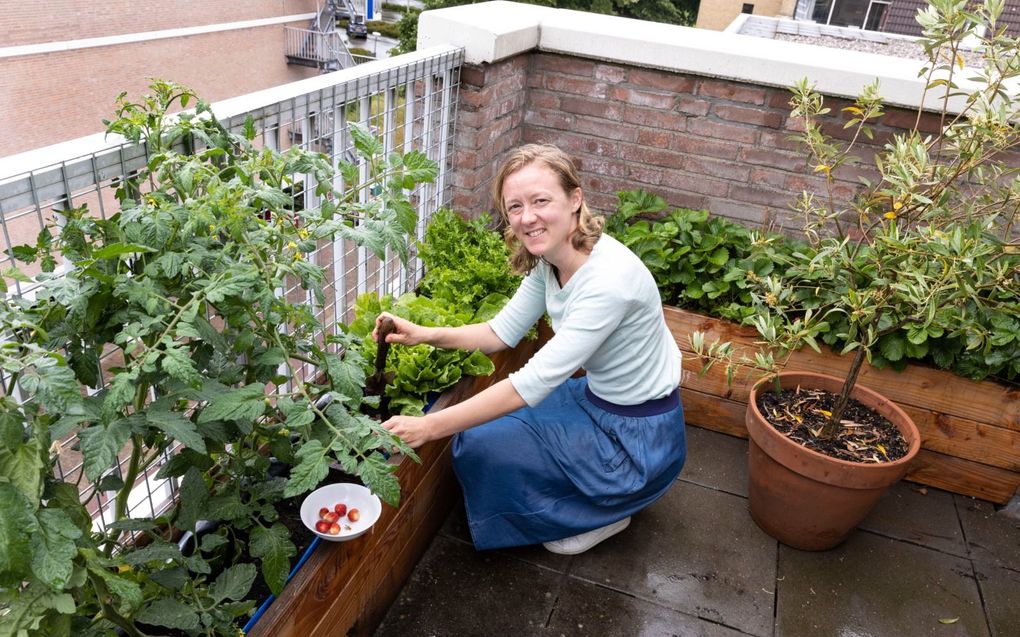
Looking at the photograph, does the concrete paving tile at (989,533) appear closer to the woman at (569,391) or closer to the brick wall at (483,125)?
the woman at (569,391)

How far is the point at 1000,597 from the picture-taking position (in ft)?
8.14

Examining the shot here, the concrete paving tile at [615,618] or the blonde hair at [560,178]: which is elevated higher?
the blonde hair at [560,178]

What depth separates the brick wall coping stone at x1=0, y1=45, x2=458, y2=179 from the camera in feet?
4.05

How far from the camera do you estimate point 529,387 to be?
77.0 inches

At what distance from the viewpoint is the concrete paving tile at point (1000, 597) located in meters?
2.36

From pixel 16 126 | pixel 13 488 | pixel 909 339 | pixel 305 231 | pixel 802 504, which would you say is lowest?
pixel 16 126

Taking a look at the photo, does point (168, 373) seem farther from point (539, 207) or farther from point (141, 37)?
point (141, 37)

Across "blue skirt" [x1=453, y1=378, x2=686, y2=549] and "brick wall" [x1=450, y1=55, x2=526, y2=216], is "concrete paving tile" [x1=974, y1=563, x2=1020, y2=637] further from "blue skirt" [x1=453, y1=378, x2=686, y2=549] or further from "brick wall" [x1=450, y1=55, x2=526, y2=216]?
"brick wall" [x1=450, y1=55, x2=526, y2=216]

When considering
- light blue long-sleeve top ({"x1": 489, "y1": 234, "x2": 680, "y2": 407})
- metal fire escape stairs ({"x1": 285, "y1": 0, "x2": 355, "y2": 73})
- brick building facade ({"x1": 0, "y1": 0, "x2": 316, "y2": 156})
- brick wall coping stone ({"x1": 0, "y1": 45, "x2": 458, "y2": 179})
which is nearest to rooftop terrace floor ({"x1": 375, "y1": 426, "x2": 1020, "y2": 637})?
light blue long-sleeve top ({"x1": 489, "y1": 234, "x2": 680, "y2": 407})

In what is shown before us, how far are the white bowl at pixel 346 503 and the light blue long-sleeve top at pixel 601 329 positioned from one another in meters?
0.49

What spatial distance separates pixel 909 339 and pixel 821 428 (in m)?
0.52

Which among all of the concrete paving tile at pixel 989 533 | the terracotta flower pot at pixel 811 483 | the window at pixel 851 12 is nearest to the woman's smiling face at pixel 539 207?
the terracotta flower pot at pixel 811 483

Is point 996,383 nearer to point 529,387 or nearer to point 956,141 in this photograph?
point 956,141

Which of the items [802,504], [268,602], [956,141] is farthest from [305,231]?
[956,141]
